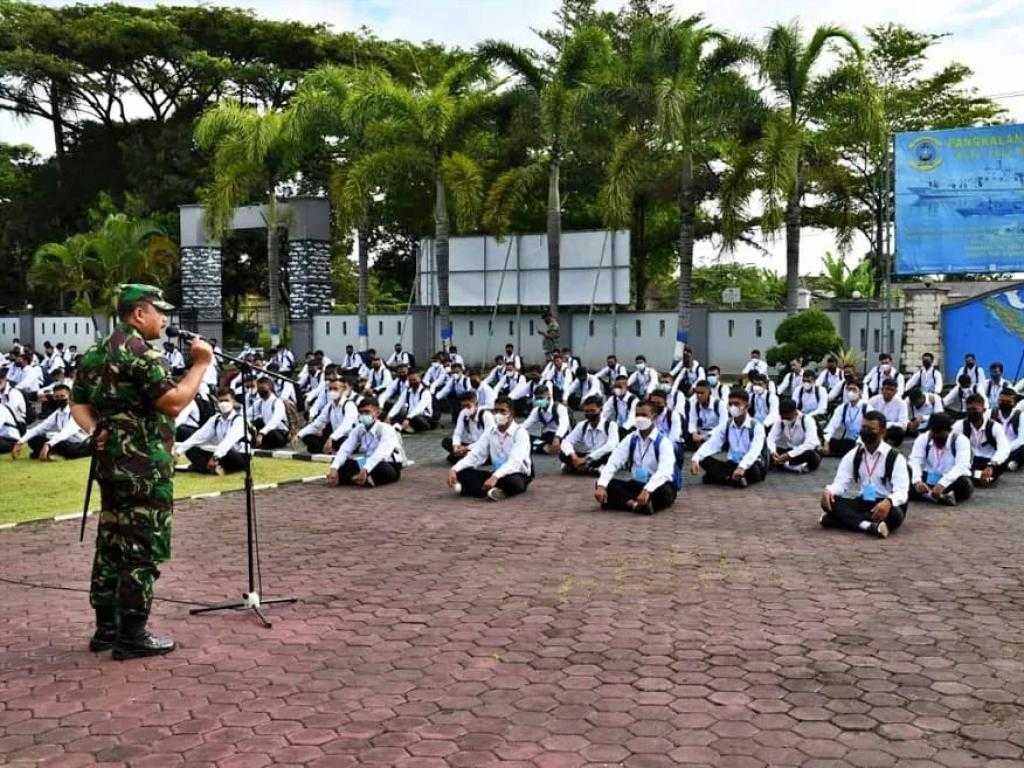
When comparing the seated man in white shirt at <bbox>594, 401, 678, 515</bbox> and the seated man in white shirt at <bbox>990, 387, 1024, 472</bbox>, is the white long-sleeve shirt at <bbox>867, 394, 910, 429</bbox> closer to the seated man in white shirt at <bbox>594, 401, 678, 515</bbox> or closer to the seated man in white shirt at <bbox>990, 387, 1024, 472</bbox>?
the seated man in white shirt at <bbox>990, 387, 1024, 472</bbox>

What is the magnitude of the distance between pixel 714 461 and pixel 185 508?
6.25m

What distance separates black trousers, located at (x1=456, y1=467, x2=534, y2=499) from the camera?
11617 millimetres

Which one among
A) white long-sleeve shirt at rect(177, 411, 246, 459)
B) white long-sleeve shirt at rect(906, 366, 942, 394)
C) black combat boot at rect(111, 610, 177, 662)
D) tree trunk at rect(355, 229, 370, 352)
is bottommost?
black combat boot at rect(111, 610, 177, 662)

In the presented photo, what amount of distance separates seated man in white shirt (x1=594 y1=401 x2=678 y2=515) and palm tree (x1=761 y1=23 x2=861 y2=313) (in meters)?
12.2

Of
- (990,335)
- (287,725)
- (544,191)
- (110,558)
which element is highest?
(544,191)

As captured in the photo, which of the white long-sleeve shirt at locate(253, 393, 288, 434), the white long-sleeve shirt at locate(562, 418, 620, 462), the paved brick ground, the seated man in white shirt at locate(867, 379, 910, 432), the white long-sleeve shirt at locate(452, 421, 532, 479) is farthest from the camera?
the white long-sleeve shirt at locate(253, 393, 288, 434)

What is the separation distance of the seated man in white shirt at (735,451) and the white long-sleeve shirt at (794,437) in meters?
1.00

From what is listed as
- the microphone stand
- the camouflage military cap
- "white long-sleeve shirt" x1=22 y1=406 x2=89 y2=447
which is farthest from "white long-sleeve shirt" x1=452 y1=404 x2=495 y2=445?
the camouflage military cap

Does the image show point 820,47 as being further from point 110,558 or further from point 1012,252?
point 110,558

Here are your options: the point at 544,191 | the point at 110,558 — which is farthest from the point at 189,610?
the point at 544,191

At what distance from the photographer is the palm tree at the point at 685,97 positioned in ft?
71.7

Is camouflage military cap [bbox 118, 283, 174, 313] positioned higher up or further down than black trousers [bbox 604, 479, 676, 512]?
A: higher up

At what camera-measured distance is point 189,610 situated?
6.90 m

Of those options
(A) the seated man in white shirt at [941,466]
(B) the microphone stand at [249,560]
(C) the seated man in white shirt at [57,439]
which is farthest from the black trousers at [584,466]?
(C) the seated man in white shirt at [57,439]
